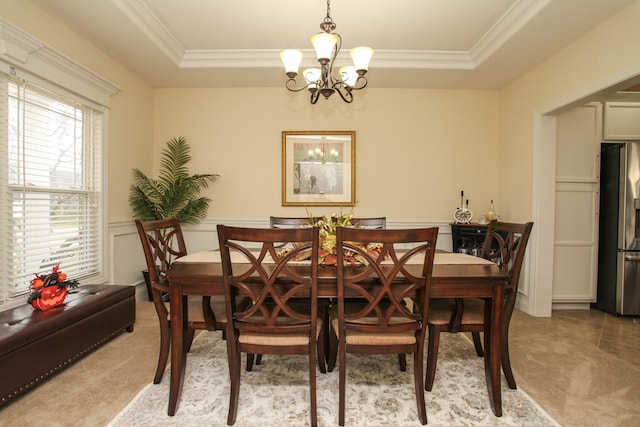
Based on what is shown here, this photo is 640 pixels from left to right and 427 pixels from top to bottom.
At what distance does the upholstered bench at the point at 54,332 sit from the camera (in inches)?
67.8

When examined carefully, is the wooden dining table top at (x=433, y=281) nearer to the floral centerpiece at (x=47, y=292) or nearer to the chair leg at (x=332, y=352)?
the chair leg at (x=332, y=352)

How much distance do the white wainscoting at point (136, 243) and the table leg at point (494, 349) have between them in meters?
2.41

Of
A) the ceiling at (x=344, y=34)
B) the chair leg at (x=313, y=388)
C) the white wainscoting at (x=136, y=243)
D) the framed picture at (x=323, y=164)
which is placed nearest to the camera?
the chair leg at (x=313, y=388)

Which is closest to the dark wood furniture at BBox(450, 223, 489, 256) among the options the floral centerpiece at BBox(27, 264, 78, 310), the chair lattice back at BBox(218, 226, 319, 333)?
the chair lattice back at BBox(218, 226, 319, 333)

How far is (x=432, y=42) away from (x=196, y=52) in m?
2.51

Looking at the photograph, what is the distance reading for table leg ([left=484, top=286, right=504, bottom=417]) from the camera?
170 cm

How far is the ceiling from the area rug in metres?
2.81

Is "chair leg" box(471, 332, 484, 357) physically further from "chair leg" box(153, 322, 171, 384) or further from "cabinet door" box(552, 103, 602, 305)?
"chair leg" box(153, 322, 171, 384)

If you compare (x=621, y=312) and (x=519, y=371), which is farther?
(x=621, y=312)

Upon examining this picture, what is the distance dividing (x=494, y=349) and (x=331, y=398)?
0.97 metres

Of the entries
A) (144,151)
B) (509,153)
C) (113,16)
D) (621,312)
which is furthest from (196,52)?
(621,312)

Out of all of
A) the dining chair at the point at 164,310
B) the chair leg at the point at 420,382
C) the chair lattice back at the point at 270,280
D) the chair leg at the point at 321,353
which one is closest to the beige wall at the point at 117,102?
the dining chair at the point at 164,310

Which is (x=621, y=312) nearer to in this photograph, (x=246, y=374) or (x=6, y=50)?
(x=246, y=374)

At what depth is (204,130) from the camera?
13.6 ft
